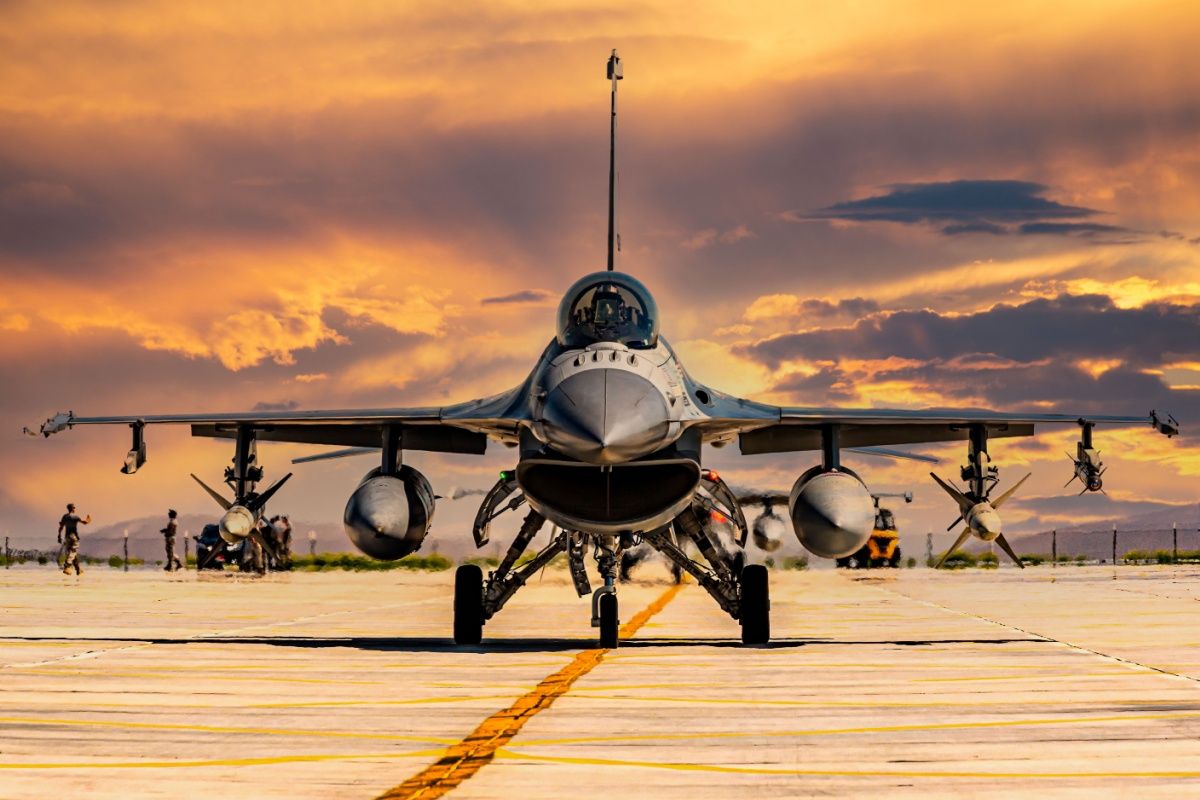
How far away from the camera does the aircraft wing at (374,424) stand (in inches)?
658

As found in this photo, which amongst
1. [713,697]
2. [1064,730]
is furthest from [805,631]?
[1064,730]

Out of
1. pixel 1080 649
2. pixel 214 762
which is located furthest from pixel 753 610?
pixel 214 762

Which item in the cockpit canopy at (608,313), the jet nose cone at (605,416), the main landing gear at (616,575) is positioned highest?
the cockpit canopy at (608,313)

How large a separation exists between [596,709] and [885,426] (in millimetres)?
9978

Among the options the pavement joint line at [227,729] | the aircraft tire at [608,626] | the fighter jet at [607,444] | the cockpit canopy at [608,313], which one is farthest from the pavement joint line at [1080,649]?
the pavement joint line at [227,729]

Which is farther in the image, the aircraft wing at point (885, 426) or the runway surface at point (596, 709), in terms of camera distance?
the aircraft wing at point (885, 426)

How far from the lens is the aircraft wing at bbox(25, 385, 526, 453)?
→ 16.7m

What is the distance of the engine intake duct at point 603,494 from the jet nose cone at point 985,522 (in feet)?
14.4

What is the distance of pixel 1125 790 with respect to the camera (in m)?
7.34

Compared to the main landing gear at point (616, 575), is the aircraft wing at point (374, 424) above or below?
above

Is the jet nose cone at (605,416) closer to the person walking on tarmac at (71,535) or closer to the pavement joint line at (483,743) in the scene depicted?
the pavement joint line at (483,743)

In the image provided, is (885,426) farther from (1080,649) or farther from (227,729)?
(227,729)

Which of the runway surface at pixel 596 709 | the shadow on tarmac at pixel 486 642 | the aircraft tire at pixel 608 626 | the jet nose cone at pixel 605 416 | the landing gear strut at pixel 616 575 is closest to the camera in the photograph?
the runway surface at pixel 596 709

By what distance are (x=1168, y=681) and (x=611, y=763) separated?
22.9 feet
